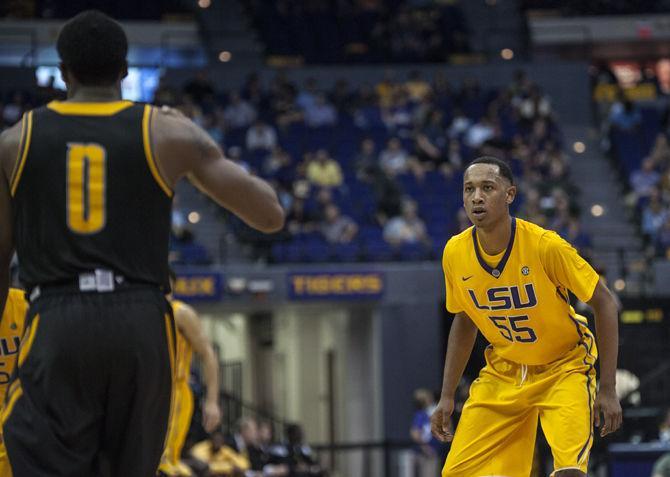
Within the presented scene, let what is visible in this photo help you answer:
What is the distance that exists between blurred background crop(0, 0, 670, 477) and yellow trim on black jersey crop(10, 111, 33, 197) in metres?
8.72

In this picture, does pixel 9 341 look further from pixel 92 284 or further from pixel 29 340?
pixel 92 284

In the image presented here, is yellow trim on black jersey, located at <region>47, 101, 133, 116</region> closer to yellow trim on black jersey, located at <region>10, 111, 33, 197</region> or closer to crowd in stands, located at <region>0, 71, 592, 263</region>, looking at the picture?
yellow trim on black jersey, located at <region>10, 111, 33, 197</region>

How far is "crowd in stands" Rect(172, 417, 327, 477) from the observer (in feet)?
48.3

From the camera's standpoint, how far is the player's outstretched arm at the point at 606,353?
263 inches

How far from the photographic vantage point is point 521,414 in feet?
23.0

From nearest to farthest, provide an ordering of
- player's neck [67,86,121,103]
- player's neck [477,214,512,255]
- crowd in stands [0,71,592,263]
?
player's neck [67,86,121,103] → player's neck [477,214,512,255] → crowd in stands [0,71,592,263]

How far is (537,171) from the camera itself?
23.7 meters

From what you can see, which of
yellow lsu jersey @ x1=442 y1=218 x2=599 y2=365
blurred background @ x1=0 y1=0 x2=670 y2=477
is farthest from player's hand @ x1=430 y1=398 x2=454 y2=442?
blurred background @ x1=0 y1=0 x2=670 y2=477

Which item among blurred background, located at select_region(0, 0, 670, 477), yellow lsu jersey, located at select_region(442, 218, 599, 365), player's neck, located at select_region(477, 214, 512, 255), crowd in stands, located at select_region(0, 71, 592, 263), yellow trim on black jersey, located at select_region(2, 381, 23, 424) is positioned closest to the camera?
yellow trim on black jersey, located at select_region(2, 381, 23, 424)

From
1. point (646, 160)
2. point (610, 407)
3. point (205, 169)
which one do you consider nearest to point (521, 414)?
point (610, 407)

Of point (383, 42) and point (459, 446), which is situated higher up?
point (383, 42)

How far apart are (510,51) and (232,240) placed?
10.8 metres

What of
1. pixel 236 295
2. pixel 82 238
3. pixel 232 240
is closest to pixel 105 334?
pixel 82 238

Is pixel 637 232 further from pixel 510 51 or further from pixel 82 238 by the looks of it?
pixel 82 238
